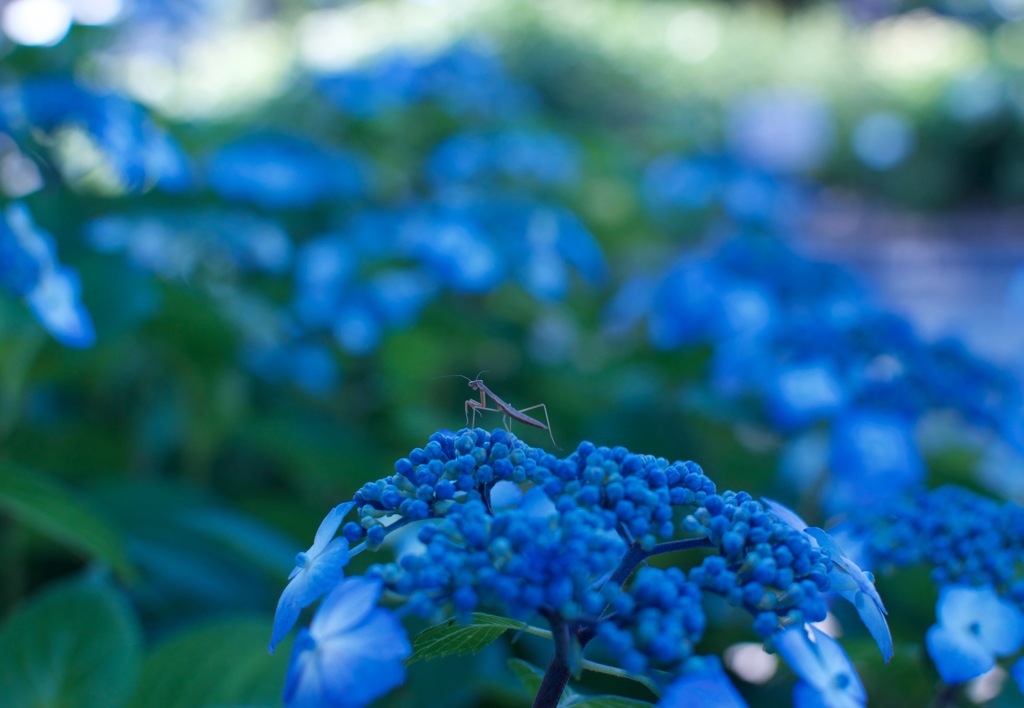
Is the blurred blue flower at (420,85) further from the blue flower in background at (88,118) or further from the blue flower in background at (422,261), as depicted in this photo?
the blue flower in background at (88,118)

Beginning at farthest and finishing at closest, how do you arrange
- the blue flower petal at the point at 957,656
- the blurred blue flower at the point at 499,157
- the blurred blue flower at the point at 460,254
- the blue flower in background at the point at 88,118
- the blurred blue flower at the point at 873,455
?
the blurred blue flower at the point at 499,157, the blurred blue flower at the point at 460,254, the blue flower in background at the point at 88,118, the blurred blue flower at the point at 873,455, the blue flower petal at the point at 957,656

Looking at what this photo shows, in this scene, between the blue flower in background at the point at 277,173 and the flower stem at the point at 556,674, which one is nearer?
the flower stem at the point at 556,674

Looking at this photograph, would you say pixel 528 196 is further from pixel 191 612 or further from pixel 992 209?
pixel 992 209

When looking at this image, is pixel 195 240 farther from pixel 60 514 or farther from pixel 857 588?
pixel 857 588

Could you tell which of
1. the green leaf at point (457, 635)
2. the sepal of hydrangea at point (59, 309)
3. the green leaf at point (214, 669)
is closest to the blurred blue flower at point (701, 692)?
the green leaf at point (457, 635)

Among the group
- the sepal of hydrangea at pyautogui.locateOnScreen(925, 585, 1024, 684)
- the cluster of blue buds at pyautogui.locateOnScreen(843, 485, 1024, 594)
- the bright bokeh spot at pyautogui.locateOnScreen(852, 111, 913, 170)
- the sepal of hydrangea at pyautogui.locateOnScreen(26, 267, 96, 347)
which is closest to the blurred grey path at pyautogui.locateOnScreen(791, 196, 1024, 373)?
the bright bokeh spot at pyautogui.locateOnScreen(852, 111, 913, 170)

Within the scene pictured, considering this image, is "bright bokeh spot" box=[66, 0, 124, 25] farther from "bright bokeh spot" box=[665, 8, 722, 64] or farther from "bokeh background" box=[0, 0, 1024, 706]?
"bright bokeh spot" box=[665, 8, 722, 64]
